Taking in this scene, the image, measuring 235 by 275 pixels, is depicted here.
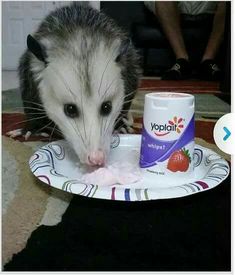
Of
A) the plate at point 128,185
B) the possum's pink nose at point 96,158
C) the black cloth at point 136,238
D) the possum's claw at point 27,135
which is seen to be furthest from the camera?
the possum's claw at point 27,135

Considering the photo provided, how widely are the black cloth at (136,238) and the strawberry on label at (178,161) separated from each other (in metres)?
0.09

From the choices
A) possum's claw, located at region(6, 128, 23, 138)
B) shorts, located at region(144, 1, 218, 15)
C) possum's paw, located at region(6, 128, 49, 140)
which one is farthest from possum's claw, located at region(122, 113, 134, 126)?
shorts, located at region(144, 1, 218, 15)

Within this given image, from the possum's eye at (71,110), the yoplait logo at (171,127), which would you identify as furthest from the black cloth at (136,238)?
the possum's eye at (71,110)

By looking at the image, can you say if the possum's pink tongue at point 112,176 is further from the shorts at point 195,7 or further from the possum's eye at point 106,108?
the shorts at point 195,7

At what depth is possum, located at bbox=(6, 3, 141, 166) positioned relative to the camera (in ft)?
4.04

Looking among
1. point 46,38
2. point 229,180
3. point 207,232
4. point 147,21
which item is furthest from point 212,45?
point 207,232

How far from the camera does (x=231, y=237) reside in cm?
91

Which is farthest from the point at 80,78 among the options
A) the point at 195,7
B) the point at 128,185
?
→ the point at 195,7

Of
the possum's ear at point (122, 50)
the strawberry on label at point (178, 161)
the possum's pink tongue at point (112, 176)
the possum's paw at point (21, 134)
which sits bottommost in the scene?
the possum's paw at point (21, 134)

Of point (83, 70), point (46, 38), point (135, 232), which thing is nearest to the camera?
point (135, 232)

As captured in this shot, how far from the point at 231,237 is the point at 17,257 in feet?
1.53

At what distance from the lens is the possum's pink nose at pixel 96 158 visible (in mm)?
1123

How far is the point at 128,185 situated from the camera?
3.74 feet

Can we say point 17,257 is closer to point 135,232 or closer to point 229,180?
point 135,232
